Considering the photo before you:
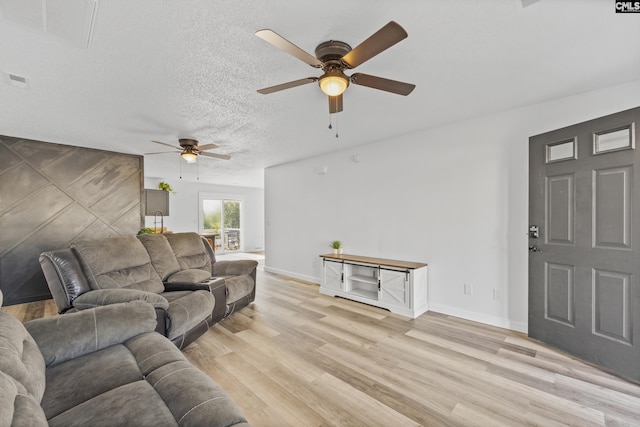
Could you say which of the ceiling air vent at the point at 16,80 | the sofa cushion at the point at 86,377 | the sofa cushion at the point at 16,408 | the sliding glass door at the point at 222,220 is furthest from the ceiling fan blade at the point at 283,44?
the sliding glass door at the point at 222,220

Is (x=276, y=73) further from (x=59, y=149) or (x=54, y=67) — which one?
(x=59, y=149)

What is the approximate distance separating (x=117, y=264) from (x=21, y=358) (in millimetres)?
1560

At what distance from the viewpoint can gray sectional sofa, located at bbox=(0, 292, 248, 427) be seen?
1.07 meters

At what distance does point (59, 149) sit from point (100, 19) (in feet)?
13.4

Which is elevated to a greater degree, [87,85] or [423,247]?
[87,85]

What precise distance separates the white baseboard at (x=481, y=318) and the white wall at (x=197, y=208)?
7.60 meters

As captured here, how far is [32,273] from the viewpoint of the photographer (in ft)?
14.1

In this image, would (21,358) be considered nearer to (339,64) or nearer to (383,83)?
(339,64)

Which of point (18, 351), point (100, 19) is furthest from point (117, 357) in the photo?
point (100, 19)

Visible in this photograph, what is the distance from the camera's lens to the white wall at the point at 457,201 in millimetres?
3023

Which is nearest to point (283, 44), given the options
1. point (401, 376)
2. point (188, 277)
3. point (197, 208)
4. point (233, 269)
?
point (401, 376)

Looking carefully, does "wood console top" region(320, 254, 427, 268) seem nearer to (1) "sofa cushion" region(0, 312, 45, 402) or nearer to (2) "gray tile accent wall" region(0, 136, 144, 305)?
(1) "sofa cushion" region(0, 312, 45, 402)

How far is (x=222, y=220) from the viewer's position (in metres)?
9.52

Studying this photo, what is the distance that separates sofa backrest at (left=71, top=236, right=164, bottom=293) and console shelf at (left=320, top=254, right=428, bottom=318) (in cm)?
241
